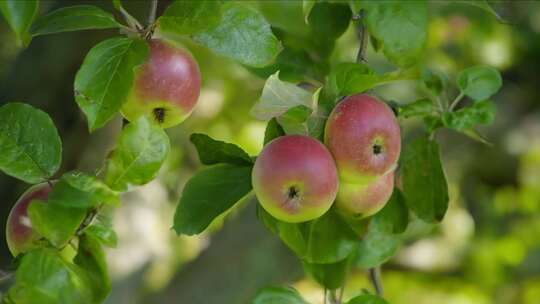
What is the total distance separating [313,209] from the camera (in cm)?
70

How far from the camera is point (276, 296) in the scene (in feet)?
2.54

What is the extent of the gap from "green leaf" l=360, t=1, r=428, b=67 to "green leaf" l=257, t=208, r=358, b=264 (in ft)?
0.57

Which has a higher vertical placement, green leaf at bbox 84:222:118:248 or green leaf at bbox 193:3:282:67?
green leaf at bbox 193:3:282:67

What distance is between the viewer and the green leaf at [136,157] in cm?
65

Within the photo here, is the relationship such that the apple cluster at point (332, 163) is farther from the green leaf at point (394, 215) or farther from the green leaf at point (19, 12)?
the green leaf at point (19, 12)

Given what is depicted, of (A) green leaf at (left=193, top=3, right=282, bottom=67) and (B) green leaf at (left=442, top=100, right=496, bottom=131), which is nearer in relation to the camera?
(A) green leaf at (left=193, top=3, right=282, bottom=67)

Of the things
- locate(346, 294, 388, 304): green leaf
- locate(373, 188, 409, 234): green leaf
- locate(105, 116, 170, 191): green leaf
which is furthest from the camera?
locate(373, 188, 409, 234): green leaf

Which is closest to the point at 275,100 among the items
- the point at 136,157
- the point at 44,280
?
the point at 136,157

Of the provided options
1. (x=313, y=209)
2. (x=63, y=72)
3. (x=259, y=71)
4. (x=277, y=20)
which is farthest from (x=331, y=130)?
(x=63, y=72)

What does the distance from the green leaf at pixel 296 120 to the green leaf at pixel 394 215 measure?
169mm

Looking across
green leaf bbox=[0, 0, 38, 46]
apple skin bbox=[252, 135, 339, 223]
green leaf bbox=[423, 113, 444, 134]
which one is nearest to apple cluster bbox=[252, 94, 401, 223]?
apple skin bbox=[252, 135, 339, 223]

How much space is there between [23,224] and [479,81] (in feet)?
1.52

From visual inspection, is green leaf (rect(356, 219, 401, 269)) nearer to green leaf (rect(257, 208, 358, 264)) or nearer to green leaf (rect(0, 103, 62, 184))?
green leaf (rect(257, 208, 358, 264))

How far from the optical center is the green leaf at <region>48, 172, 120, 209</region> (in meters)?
0.63
